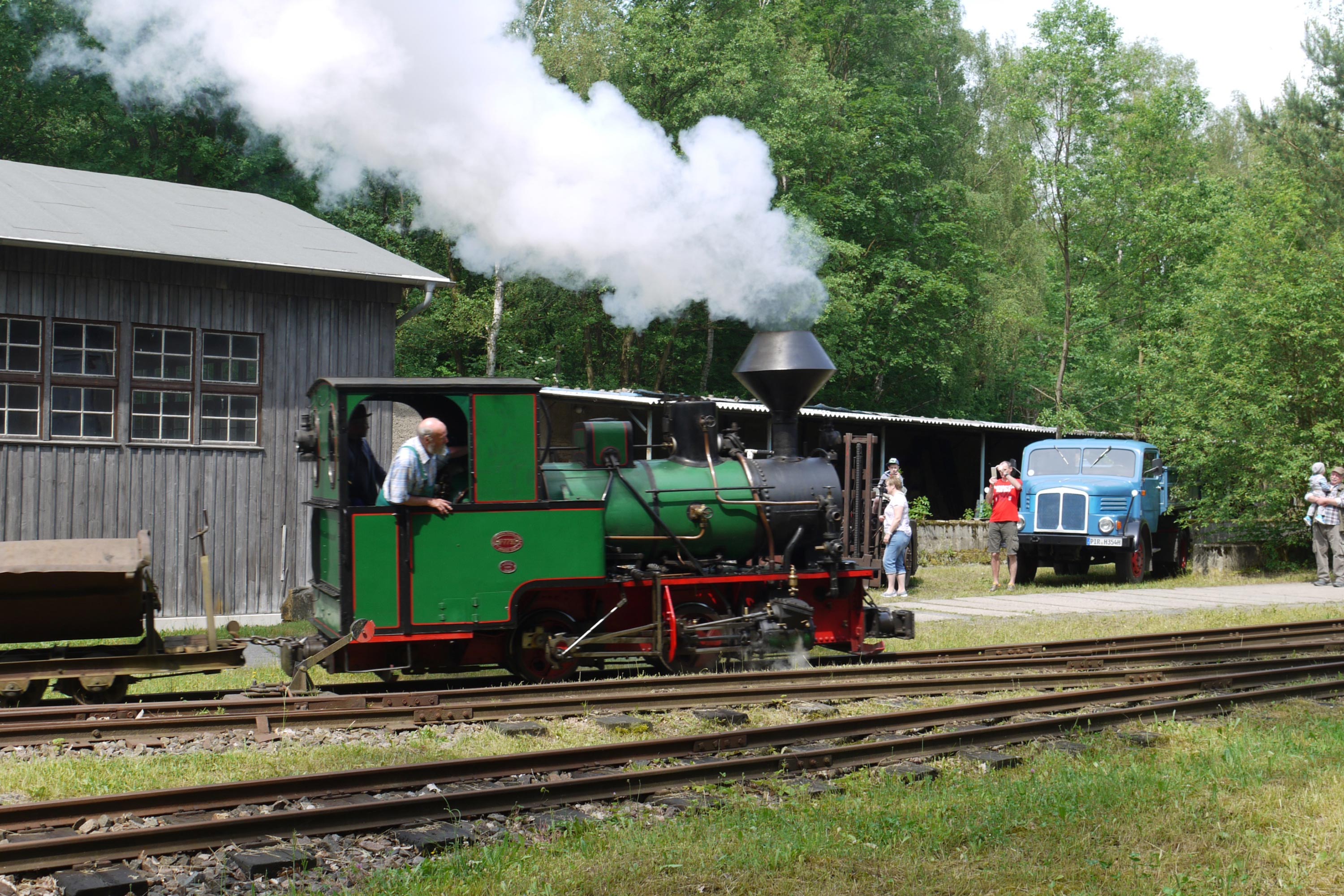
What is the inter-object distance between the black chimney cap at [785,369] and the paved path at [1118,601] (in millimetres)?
4376

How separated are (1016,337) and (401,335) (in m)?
20.1

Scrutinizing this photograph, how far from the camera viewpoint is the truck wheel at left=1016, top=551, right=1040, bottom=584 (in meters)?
17.2

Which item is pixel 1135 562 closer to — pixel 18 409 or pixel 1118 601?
pixel 1118 601

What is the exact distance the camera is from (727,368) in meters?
31.6

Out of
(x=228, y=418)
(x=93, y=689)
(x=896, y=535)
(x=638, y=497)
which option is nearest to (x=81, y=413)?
(x=228, y=418)

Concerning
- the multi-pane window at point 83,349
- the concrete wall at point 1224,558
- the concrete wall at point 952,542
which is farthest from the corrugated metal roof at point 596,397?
the concrete wall at point 1224,558

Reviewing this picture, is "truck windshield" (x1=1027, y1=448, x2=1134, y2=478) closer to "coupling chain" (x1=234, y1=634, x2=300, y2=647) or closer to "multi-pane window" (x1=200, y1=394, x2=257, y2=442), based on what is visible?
"multi-pane window" (x1=200, y1=394, x2=257, y2=442)

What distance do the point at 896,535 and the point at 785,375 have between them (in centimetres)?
627

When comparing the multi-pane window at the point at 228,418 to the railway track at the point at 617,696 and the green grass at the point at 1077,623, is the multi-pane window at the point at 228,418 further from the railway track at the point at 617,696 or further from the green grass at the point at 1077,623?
the green grass at the point at 1077,623

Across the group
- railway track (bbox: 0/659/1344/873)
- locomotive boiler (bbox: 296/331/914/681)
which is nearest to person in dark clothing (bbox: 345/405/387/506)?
locomotive boiler (bbox: 296/331/914/681)

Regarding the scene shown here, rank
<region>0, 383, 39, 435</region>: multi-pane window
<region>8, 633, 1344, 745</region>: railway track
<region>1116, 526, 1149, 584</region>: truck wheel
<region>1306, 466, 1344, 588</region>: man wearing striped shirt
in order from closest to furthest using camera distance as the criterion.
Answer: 1. <region>8, 633, 1344, 745</region>: railway track
2. <region>0, 383, 39, 435</region>: multi-pane window
3. <region>1306, 466, 1344, 588</region>: man wearing striped shirt
4. <region>1116, 526, 1149, 584</region>: truck wheel

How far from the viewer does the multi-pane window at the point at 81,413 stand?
38.3ft

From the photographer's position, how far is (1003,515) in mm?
15680

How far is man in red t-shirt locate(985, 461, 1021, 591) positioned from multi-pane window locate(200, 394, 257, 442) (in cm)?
968
